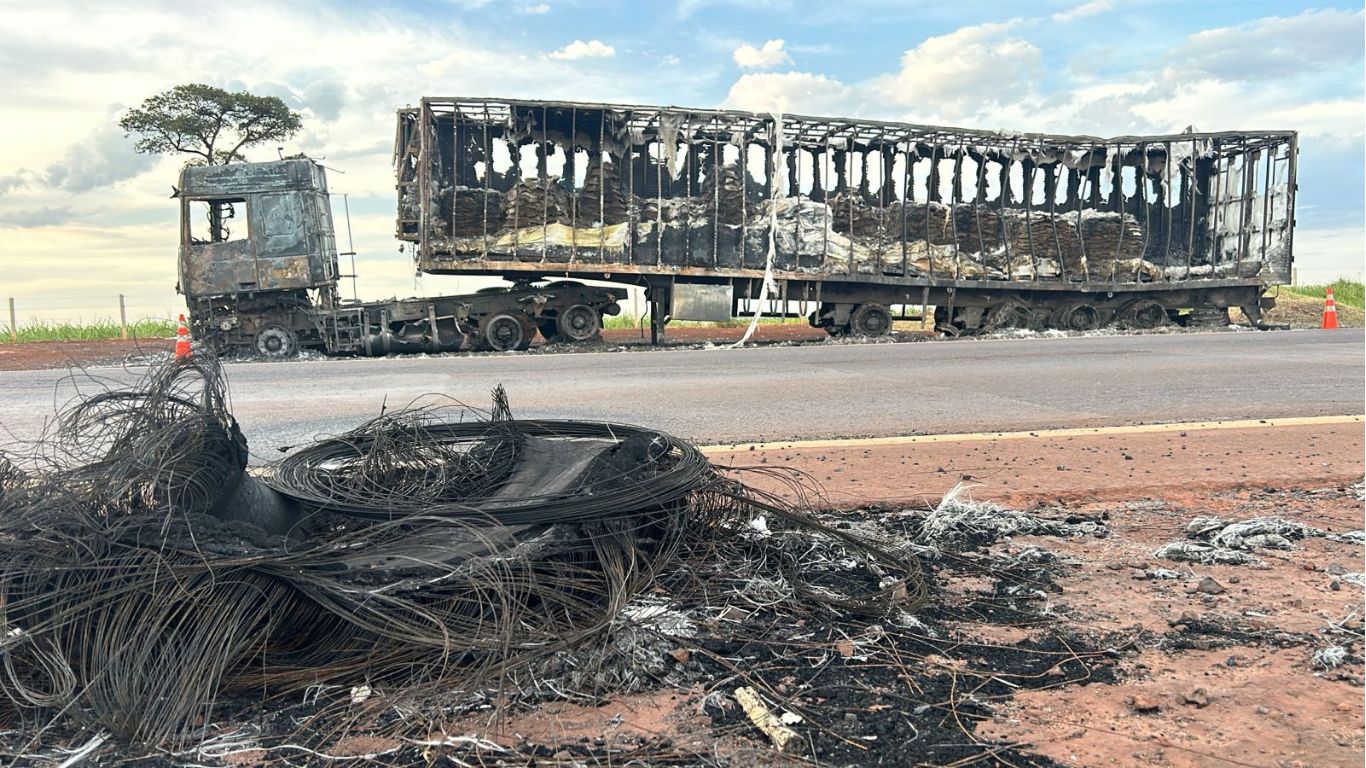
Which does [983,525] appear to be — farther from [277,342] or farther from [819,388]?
[277,342]

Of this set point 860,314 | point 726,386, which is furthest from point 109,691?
point 860,314

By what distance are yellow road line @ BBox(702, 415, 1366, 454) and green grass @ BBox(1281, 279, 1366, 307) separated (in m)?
24.3

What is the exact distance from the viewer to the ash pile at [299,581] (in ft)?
7.38

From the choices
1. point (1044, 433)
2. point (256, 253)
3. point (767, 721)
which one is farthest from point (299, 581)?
point (256, 253)

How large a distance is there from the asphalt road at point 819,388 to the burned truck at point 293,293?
3.15 meters

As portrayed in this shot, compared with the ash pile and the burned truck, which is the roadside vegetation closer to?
the burned truck

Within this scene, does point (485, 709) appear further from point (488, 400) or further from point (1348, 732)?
point (488, 400)

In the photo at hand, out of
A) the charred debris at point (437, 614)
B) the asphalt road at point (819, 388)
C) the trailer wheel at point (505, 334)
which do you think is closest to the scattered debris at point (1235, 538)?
the charred debris at point (437, 614)

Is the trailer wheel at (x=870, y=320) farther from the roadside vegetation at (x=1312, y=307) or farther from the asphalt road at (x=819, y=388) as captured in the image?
the roadside vegetation at (x=1312, y=307)

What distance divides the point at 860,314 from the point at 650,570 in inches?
637

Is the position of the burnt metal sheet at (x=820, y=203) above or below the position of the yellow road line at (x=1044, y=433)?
above

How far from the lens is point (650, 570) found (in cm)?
299

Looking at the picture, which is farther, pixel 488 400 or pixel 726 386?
pixel 726 386

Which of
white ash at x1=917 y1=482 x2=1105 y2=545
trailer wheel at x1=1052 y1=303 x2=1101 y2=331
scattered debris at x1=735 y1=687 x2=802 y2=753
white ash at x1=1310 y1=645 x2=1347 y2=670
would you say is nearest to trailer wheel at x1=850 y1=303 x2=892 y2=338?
trailer wheel at x1=1052 y1=303 x2=1101 y2=331
